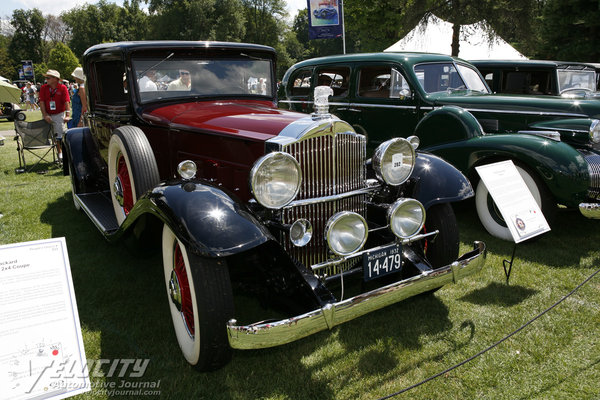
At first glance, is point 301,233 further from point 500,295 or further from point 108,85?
point 108,85

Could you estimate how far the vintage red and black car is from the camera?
2014mm

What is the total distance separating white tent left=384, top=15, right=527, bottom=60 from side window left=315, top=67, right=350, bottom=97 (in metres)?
6.60

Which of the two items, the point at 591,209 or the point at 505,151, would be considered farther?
the point at 505,151

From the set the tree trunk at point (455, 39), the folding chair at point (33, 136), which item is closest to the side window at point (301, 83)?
the folding chair at point (33, 136)

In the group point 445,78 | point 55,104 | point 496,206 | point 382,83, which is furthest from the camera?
point 55,104

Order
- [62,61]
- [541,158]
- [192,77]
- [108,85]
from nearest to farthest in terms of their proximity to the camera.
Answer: [192,77]
[541,158]
[108,85]
[62,61]

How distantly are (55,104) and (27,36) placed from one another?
2383 inches

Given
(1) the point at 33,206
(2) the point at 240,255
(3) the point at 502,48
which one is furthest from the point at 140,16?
(2) the point at 240,255

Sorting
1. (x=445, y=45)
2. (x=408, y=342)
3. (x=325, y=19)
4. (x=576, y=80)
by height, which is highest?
(x=325, y=19)

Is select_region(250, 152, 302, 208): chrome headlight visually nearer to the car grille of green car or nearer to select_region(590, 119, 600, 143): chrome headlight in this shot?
the car grille of green car

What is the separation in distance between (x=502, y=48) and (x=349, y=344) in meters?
12.7

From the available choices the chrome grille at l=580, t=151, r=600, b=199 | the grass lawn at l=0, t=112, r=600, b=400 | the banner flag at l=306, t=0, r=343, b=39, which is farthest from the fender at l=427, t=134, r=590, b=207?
the banner flag at l=306, t=0, r=343, b=39

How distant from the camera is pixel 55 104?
744 centimetres

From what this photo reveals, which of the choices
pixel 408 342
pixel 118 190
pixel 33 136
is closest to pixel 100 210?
pixel 118 190
